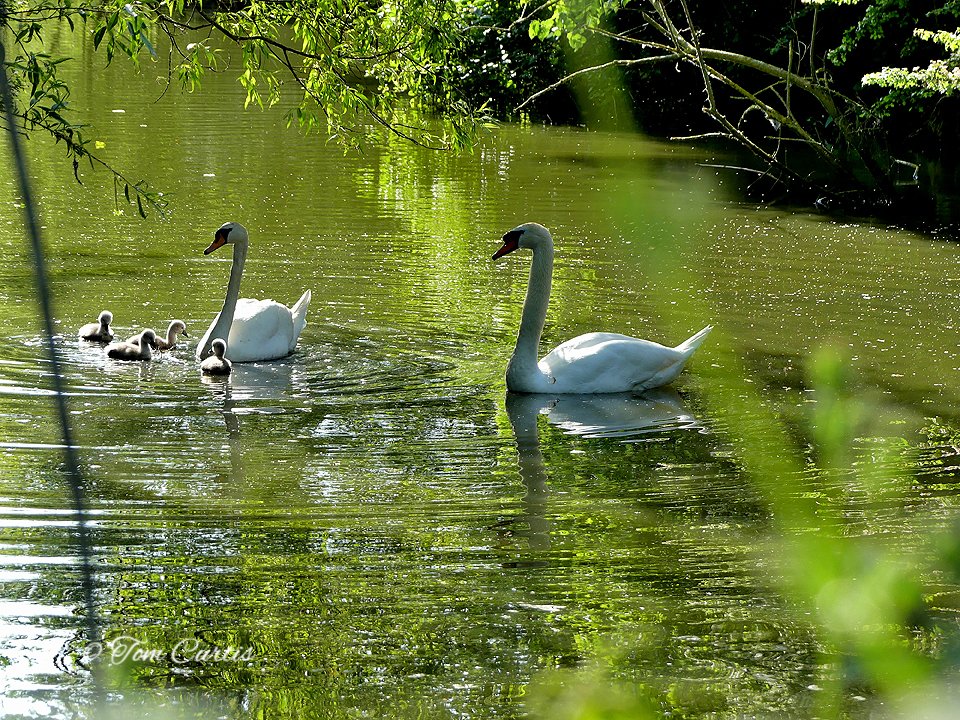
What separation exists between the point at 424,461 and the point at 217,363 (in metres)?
2.40

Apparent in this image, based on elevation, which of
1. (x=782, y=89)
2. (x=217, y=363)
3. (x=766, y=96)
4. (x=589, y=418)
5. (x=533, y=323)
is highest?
(x=782, y=89)

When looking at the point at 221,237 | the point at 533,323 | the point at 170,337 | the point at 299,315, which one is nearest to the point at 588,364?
the point at 533,323

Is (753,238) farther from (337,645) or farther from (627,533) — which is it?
(337,645)

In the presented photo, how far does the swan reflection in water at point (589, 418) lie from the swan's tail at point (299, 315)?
1926 millimetres

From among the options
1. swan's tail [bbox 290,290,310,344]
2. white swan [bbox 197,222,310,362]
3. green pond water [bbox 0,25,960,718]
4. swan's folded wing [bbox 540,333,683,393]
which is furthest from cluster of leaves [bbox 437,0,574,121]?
swan's folded wing [bbox 540,333,683,393]

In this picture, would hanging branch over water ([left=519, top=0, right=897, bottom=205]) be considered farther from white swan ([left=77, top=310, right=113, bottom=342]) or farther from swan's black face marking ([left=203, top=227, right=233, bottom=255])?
white swan ([left=77, top=310, right=113, bottom=342])

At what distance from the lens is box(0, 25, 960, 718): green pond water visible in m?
4.44

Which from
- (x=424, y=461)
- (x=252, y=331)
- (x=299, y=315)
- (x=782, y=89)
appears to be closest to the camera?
(x=424, y=461)

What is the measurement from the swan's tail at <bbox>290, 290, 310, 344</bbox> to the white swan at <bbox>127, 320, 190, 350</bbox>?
83 cm

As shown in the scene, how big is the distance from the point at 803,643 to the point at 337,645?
5.58 feet

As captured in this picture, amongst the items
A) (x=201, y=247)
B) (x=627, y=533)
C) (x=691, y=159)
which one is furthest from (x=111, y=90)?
(x=627, y=533)

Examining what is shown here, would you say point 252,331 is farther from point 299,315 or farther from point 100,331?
point 100,331

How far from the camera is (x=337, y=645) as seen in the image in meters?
4.64

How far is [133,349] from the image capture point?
29.2 ft
